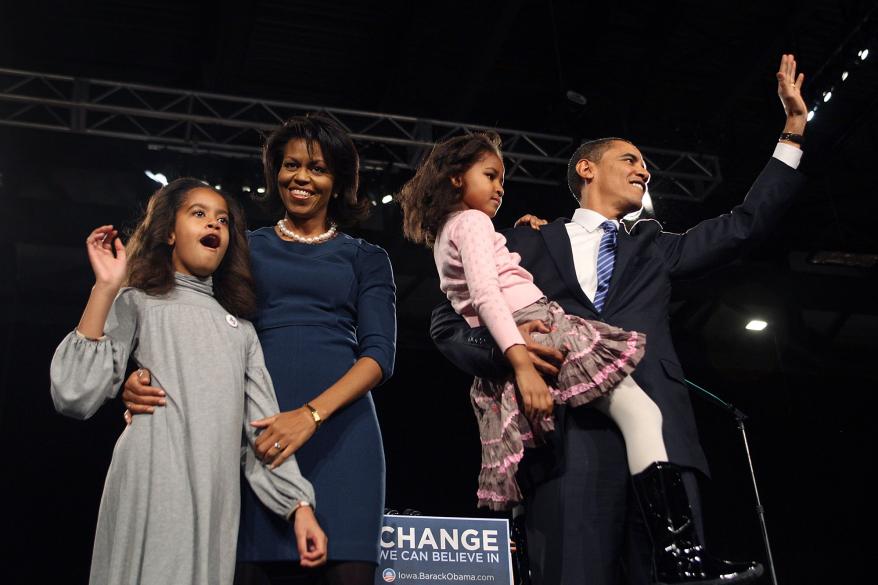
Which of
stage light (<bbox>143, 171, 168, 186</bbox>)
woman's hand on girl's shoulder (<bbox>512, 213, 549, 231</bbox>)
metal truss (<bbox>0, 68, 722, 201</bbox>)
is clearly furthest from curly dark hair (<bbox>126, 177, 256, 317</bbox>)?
stage light (<bbox>143, 171, 168, 186</bbox>)

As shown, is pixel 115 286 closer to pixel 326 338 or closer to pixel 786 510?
pixel 326 338

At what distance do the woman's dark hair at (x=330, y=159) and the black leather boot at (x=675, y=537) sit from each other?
0.88 meters

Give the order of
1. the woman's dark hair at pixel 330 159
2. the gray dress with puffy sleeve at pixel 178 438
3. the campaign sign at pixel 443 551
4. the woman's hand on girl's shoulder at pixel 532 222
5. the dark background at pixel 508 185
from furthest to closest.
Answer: the dark background at pixel 508 185, the campaign sign at pixel 443 551, the woman's hand on girl's shoulder at pixel 532 222, the woman's dark hair at pixel 330 159, the gray dress with puffy sleeve at pixel 178 438

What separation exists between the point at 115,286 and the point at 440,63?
4624 millimetres

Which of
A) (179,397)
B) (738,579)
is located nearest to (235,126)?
(179,397)

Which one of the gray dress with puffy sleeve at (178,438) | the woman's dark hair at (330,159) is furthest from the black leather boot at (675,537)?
the woman's dark hair at (330,159)

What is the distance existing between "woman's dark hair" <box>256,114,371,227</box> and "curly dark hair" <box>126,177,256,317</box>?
15 centimetres

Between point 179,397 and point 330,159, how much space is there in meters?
0.67

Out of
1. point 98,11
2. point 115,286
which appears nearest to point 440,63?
point 98,11

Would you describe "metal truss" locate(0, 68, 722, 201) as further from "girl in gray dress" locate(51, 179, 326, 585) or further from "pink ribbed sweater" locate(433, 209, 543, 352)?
"girl in gray dress" locate(51, 179, 326, 585)

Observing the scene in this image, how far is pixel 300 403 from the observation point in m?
1.71

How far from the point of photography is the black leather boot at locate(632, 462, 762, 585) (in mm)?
1493

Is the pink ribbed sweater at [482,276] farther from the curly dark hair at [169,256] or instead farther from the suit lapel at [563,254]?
the curly dark hair at [169,256]

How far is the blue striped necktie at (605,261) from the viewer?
189 cm
